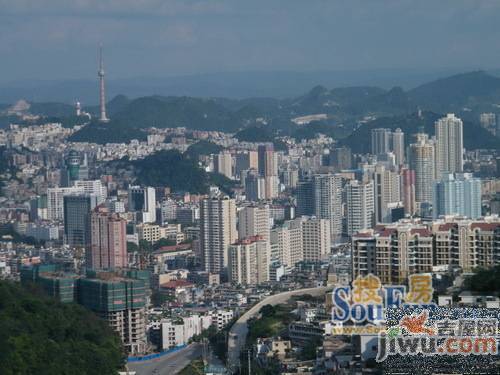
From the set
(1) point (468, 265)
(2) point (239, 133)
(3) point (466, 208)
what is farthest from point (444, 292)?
(2) point (239, 133)

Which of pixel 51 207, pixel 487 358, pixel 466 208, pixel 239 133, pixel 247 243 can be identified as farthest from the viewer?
pixel 239 133

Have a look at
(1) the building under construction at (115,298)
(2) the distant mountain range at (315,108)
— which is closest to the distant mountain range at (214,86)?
(2) the distant mountain range at (315,108)

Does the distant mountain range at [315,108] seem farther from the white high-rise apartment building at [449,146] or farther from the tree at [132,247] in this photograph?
the tree at [132,247]

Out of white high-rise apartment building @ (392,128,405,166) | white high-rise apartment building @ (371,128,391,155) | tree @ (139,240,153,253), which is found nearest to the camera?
tree @ (139,240,153,253)

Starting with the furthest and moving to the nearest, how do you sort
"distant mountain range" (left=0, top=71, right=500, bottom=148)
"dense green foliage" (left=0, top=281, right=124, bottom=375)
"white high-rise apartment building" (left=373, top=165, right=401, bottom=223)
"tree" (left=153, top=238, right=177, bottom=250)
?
"distant mountain range" (left=0, top=71, right=500, bottom=148)
"white high-rise apartment building" (left=373, top=165, right=401, bottom=223)
"tree" (left=153, top=238, right=177, bottom=250)
"dense green foliage" (left=0, top=281, right=124, bottom=375)

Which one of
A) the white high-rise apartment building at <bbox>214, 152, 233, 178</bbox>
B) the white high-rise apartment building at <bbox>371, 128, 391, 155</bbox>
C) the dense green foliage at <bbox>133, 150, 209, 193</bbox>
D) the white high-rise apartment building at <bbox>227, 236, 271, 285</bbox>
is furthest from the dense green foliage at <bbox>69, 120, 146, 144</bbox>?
the white high-rise apartment building at <bbox>227, 236, 271, 285</bbox>

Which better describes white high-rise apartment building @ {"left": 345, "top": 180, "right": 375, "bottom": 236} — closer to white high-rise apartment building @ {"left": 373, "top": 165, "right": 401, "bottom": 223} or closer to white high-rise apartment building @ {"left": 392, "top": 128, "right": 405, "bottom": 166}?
white high-rise apartment building @ {"left": 373, "top": 165, "right": 401, "bottom": 223}

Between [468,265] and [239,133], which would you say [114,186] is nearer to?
[239,133]

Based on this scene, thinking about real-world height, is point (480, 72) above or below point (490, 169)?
above
